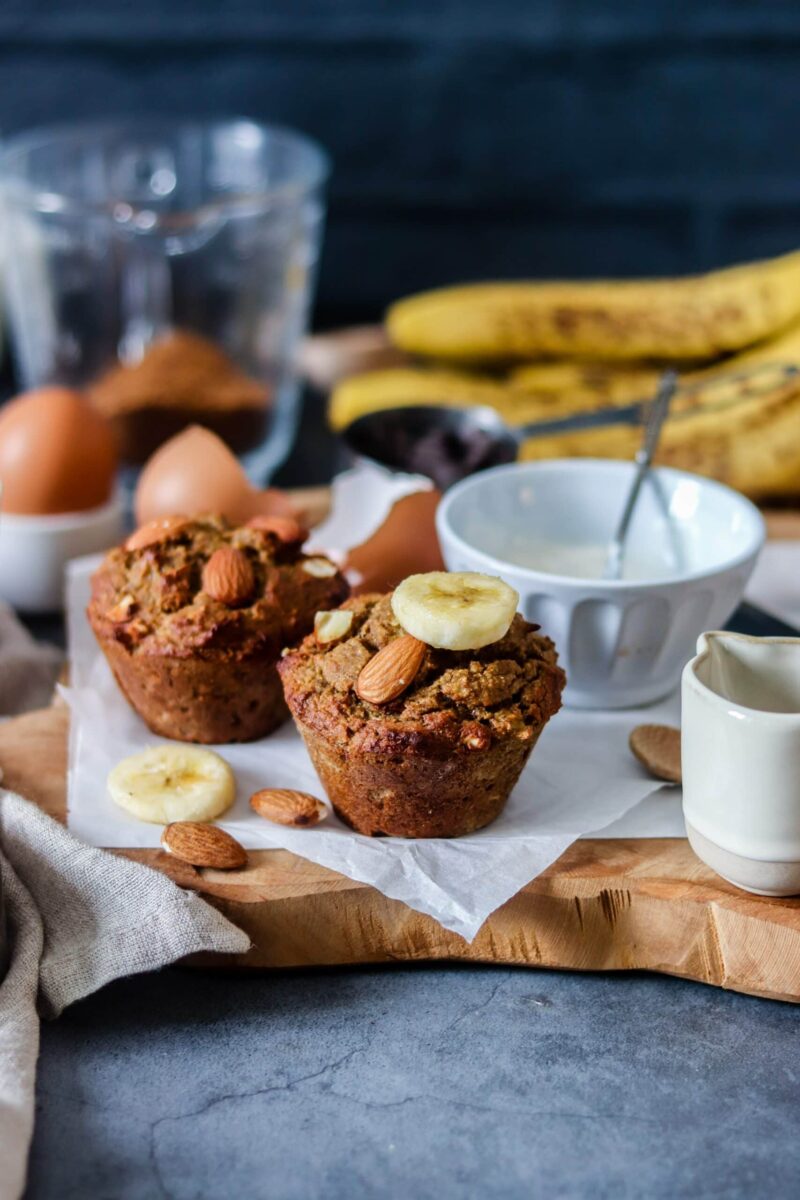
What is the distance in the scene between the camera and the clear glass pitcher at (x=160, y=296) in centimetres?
269

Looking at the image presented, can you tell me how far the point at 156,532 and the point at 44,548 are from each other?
54 cm

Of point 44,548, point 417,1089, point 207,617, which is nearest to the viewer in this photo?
point 417,1089

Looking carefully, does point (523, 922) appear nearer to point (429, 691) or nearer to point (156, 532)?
point (429, 691)

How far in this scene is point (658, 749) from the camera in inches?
70.1

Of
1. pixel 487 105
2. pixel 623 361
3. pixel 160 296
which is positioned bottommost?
pixel 623 361

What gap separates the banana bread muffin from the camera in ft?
5.84

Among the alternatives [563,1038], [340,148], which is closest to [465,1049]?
[563,1038]

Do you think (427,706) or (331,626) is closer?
(427,706)

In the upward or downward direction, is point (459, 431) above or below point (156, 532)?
below

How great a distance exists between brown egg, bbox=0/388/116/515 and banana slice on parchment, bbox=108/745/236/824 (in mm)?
714

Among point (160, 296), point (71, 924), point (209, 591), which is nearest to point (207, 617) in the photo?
point (209, 591)

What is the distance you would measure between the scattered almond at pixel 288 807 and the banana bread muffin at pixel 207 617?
0.17 m

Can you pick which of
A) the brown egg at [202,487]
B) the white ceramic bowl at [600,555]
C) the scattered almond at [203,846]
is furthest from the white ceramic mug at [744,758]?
the brown egg at [202,487]

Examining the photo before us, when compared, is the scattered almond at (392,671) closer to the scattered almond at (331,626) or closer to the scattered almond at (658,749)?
the scattered almond at (331,626)
